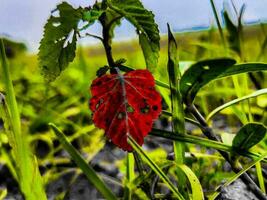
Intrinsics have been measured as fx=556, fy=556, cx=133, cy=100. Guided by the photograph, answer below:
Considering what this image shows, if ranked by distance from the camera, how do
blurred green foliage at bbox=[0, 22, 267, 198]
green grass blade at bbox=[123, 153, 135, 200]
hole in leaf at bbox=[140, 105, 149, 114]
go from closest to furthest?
hole in leaf at bbox=[140, 105, 149, 114]
green grass blade at bbox=[123, 153, 135, 200]
blurred green foliage at bbox=[0, 22, 267, 198]

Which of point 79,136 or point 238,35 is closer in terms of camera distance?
point 238,35

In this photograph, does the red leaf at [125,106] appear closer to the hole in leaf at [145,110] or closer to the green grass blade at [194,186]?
the hole in leaf at [145,110]

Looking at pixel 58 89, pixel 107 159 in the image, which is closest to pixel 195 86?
pixel 107 159

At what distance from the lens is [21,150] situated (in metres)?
0.67

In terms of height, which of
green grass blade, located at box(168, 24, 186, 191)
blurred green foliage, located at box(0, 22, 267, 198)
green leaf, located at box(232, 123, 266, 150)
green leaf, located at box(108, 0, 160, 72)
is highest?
green leaf, located at box(108, 0, 160, 72)

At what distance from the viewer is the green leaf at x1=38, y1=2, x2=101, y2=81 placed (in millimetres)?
678

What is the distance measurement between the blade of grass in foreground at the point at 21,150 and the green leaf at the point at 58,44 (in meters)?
0.05

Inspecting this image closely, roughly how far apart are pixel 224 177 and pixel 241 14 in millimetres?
395

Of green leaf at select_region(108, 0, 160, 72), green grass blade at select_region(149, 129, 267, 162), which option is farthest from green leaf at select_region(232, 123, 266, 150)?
green leaf at select_region(108, 0, 160, 72)

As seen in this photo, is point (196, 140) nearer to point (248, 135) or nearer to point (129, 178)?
point (248, 135)

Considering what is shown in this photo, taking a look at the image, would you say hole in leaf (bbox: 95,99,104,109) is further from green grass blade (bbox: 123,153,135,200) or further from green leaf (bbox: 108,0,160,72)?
green grass blade (bbox: 123,153,135,200)

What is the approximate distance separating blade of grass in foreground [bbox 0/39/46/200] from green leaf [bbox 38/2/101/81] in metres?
0.05

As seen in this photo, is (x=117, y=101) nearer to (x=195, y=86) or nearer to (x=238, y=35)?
(x=195, y=86)

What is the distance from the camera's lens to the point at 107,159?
1595 millimetres
